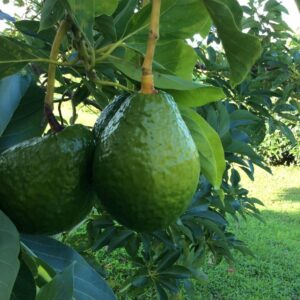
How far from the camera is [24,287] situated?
78cm

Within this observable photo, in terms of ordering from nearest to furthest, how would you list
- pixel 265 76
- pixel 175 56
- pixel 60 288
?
pixel 60 288 → pixel 175 56 → pixel 265 76

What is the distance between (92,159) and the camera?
807mm

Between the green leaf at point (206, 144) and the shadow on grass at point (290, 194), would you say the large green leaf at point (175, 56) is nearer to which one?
the green leaf at point (206, 144)

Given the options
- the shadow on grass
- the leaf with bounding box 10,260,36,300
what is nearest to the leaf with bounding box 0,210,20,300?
the leaf with bounding box 10,260,36,300

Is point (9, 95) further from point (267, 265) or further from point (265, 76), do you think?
point (267, 265)

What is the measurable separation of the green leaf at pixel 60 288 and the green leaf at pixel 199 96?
33cm

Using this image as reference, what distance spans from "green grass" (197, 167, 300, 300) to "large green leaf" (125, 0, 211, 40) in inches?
102

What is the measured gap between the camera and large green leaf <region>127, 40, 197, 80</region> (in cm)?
92

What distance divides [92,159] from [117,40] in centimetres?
23

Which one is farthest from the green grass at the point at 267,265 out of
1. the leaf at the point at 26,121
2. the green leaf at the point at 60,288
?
the green leaf at the point at 60,288

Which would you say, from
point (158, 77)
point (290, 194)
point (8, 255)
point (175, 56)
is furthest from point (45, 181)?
point (290, 194)

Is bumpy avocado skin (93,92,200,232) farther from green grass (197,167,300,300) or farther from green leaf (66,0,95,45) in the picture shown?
green grass (197,167,300,300)

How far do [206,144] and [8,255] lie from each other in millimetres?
358

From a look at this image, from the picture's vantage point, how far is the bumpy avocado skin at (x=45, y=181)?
761mm
